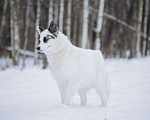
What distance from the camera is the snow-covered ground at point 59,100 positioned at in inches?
110

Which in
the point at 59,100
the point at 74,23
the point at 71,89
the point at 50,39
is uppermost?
the point at 74,23

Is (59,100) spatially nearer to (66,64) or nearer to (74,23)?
(66,64)

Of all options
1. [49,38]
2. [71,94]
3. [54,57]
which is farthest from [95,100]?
[49,38]

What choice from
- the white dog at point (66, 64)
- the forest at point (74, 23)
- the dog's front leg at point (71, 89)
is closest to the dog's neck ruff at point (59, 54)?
the white dog at point (66, 64)

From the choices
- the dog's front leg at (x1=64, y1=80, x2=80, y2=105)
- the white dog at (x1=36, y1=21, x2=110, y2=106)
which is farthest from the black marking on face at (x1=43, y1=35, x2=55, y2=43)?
the dog's front leg at (x1=64, y1=80, x2=80, y2=105)

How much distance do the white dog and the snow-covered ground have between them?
17.2 inches

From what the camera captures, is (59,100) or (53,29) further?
(59,100)

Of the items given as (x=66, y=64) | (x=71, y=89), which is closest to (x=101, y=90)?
(x=71, y=89)

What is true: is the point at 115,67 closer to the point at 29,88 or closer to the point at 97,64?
the point at 29,88

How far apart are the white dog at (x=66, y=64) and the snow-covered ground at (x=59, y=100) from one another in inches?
17.2

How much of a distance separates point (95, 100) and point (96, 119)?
2.38 meters

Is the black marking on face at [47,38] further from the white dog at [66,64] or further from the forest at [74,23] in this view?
the forest at [74,23]

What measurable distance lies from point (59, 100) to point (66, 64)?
1.66m

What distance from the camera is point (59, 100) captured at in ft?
15.9
